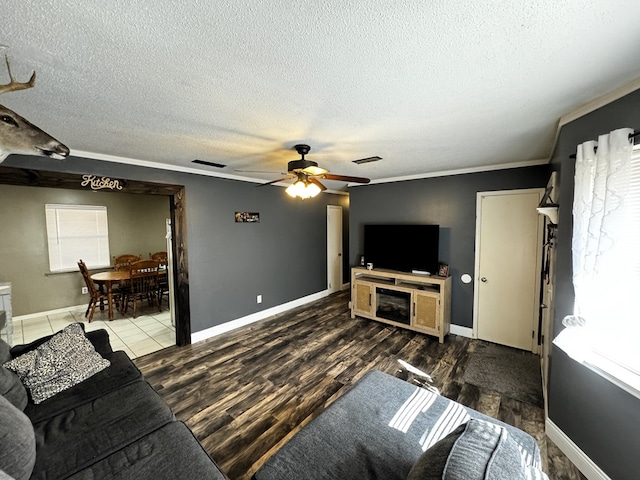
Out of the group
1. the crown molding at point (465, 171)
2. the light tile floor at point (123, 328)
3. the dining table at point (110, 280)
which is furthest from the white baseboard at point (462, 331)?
the dining table at point (110, 280)

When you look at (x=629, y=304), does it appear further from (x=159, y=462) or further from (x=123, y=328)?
(x=123, y=328)

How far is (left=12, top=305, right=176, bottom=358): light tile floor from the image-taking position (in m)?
3.60

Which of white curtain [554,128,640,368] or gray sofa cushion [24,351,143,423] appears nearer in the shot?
white curtain [554,128,640,368]

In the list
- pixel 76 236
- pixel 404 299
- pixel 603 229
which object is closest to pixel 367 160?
pixel 603 229

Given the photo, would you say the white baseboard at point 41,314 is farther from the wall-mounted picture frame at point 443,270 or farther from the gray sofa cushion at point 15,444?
the wall-mounted picture frame at point 443,270

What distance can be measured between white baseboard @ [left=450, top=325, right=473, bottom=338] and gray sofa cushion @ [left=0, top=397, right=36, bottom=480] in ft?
14.2

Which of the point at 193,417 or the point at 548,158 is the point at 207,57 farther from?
the point at 548,158

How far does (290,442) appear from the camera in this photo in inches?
51.8

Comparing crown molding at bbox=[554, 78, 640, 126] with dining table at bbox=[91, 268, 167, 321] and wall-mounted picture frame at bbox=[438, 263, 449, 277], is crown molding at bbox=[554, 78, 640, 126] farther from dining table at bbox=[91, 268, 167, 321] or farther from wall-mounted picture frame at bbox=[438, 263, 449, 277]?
dining table at bbox=[91, 268, 167, 321]

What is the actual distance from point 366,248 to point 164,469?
384 cm

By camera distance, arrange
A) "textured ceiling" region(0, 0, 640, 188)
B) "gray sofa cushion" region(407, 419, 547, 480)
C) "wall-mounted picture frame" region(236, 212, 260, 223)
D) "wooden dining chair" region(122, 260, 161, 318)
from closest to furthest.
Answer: "gray sofa cushion" region(407, 419, 547, 480), "textured ceiling" region(0, 0, 640, 188), "wall-mounted picture frame" region(236, 212, 260, 223), "wooden dining chair" region(122, 260, 161, 318)

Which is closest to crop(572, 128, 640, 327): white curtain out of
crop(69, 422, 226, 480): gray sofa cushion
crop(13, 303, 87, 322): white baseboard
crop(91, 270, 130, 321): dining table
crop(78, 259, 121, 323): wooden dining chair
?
crop(69, 422, 226, 480): gray sofa cushion

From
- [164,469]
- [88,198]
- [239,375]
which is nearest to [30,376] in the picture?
[164,469]

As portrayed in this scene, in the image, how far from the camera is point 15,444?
1.14 meters
